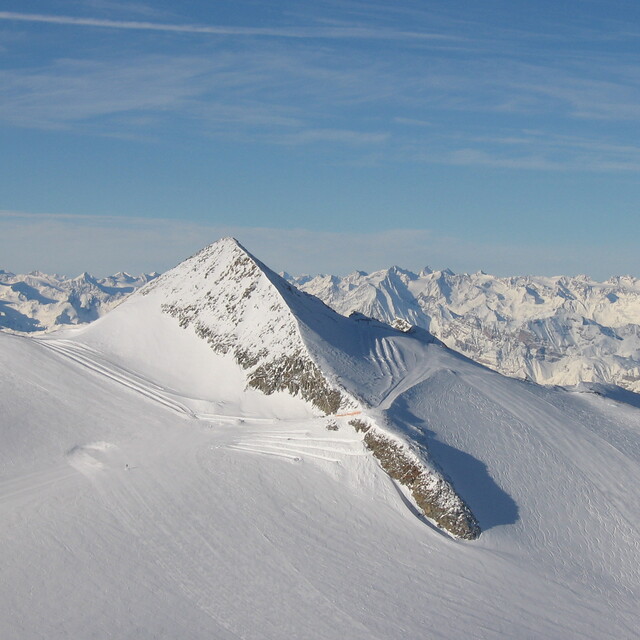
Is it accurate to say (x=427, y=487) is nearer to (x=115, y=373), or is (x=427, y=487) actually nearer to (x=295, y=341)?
(x=295, y=341)

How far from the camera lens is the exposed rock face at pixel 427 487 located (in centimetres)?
3797

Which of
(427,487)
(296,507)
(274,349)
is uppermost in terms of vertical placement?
(274,349)

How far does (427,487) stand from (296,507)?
848cm

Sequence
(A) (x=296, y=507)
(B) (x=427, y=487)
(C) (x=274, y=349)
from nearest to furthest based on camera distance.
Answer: (A) (x=296, y=507), (B) (x=427, y=487), (C) (x=274, y=349)

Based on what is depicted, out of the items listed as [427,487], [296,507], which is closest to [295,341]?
[296,507]

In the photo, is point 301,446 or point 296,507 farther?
point 301,446

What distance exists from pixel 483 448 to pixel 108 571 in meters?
27.1

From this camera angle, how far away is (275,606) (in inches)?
1171

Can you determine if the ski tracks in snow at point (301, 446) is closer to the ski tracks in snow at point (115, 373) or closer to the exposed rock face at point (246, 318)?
the exposed rock face at point (246, 318)

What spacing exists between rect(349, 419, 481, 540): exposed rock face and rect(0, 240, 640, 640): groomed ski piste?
769 mm

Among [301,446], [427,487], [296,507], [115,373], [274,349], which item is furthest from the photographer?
[115,373]

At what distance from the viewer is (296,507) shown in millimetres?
38188

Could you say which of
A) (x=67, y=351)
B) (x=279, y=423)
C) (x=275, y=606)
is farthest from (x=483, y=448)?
(x=67, y=351)

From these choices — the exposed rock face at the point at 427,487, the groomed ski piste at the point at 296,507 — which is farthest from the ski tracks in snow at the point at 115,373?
the exposed rock face at the point at 427,487
